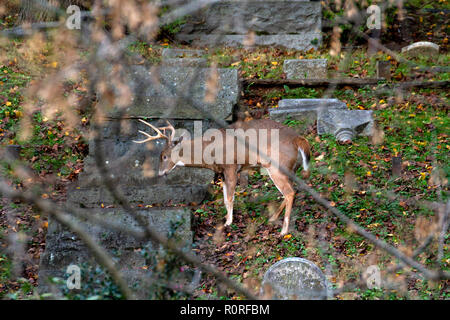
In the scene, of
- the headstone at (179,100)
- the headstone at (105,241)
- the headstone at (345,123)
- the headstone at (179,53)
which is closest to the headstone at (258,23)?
the headstone at (179,53)

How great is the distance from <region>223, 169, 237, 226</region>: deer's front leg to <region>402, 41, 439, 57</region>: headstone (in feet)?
21.5

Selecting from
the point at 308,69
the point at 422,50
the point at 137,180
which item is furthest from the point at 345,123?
the point at 422,50

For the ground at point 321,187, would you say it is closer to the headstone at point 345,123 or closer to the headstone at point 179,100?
the headstone at point 345,123

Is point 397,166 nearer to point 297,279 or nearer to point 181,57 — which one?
point 297,279

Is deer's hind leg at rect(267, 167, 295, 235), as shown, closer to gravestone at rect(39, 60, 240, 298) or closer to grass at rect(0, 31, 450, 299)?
grass at rect(0, 31, 450, 299)

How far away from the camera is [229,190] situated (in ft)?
26.3

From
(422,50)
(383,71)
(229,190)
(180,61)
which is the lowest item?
(229,190)

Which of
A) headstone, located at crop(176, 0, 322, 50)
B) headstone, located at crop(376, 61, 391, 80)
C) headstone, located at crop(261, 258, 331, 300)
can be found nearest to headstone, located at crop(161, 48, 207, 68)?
headstone, located at crop(176, 0, 322, 50)

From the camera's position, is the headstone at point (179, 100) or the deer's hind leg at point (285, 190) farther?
the headstone at point (179, 100)

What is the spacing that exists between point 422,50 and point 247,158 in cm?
661

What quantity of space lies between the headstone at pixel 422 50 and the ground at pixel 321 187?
30 centimetres

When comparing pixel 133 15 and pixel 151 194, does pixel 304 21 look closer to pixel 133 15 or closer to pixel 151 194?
pixel 151 194

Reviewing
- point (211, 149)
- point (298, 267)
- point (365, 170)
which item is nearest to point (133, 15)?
point (298, 267)

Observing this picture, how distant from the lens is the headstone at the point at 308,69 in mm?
11359
